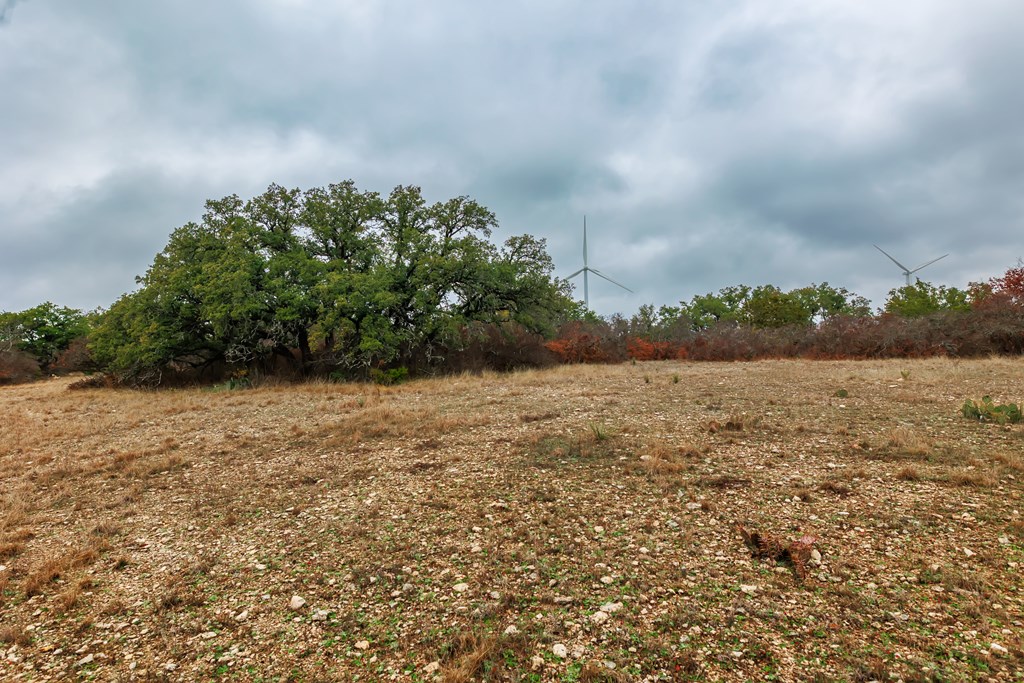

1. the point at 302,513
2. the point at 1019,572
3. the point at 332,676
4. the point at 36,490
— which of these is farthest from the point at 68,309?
the point at 1019,572

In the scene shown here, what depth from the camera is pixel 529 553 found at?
6023 mm

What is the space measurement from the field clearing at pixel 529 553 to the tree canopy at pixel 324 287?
10704mm

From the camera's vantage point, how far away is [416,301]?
23.9 meters

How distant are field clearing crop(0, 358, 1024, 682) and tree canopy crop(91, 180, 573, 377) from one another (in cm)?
1070

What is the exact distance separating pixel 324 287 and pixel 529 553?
18.1 meters

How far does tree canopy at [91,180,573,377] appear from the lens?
22266mm

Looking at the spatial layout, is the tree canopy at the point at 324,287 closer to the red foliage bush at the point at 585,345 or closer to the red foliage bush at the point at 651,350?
the red foliage bush at the point at 585,345

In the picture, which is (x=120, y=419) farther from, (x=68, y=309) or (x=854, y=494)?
(x=68, y=309)

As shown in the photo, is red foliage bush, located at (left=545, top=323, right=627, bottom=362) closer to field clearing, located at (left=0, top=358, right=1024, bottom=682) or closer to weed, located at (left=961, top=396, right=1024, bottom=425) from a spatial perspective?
field clearing, located at (left=0, top=358, right=1024, bottom=682)

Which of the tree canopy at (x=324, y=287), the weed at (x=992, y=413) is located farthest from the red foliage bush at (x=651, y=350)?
the weed at (x=992, y=413)

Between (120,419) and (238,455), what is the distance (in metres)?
7.56

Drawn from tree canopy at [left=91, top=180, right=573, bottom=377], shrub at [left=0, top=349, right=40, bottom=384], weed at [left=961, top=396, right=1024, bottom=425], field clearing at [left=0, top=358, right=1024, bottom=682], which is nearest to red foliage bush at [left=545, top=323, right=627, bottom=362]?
tree canopy at [left=91, top=180, right=573, bottom=377]

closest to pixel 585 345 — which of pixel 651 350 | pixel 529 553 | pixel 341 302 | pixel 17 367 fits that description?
pixel 651 350

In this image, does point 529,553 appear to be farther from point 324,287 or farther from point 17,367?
point 17,367
